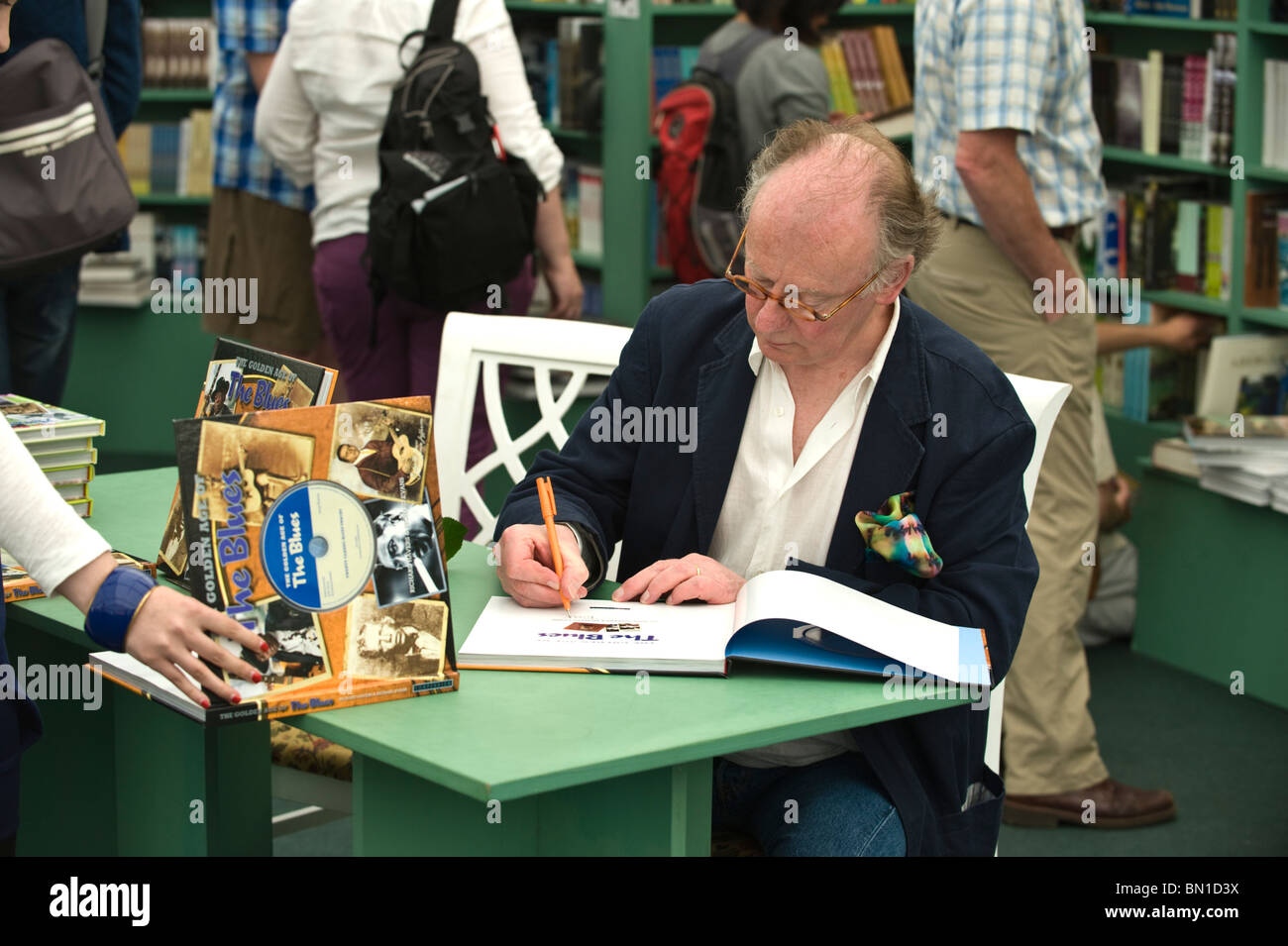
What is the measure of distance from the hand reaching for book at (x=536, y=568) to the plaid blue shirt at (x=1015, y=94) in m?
1.41

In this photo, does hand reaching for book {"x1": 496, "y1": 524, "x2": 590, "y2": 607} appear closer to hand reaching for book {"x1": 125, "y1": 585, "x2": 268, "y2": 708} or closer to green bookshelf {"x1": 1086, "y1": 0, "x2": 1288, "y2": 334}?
hand reaching for book {"x1": 125, "y1": 585, "x2": 268, "y2": 708}

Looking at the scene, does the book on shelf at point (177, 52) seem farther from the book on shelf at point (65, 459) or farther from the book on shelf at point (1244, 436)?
the book on shelf at point (65, 459)

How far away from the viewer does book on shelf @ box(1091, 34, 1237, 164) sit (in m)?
4.04

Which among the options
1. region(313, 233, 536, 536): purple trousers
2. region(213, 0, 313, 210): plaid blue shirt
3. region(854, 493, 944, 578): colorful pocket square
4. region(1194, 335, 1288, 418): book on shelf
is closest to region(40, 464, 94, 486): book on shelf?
region(854, 493, 944, 578): colorful pocket square

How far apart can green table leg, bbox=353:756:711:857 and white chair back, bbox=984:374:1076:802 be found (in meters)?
0.58

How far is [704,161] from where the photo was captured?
3.98 m

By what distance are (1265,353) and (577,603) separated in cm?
263

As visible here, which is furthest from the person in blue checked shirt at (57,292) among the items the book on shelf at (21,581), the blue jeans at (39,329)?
the book on shelf at (21,581)

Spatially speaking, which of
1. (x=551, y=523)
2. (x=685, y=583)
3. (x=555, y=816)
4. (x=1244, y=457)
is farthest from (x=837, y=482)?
(x=1244, y=457)

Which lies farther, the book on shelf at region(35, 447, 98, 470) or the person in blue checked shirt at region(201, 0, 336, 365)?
the person in blue checked shirt at region(201, 0, 336, 365)

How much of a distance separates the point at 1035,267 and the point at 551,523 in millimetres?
1473
